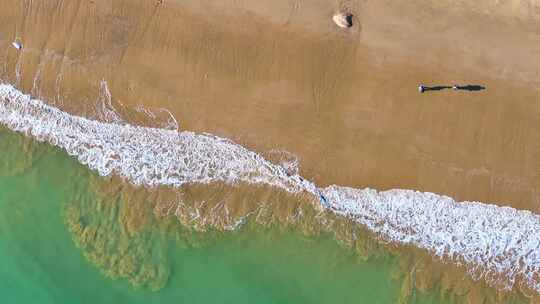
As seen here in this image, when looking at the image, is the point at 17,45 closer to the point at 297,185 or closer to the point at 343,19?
the point at 297,185

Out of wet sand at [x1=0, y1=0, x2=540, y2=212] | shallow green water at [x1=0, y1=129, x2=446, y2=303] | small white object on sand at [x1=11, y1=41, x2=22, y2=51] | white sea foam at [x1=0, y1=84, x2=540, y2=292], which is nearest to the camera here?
wet sand at [x1=0, y1=0, x2=540, y2=212]

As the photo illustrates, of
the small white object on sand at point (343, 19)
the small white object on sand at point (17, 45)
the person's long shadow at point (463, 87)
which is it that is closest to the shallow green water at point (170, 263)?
the small white object on sand at point (17, 45)

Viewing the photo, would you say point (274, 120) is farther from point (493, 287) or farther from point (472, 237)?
point (493, 287)

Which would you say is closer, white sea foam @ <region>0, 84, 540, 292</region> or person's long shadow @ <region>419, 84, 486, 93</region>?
person's long shadow @ <region>419, 84, 486, 93</region>

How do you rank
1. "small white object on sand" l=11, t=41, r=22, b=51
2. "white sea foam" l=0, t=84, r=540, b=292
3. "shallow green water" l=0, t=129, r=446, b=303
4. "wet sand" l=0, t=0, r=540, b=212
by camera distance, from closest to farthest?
"wet sand" l=0, t=0, r=540, b=212
"white sea foam" l=0, t=84, r=540, b=292
"shallow green water" l=0, t=129, r=446, b=303
"small white object on sand" l=11, t=41, r=22, b=51

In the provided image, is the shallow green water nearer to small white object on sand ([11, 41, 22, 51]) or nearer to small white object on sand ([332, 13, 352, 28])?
small white object on sand ([11, 41, 22, 51])

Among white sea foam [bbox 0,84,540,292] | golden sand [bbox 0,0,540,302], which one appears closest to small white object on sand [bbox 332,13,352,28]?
golden sand [bbox 0,0,540,302]

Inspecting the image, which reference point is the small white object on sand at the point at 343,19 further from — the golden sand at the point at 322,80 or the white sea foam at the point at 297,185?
the white sea foam at the point at 297,185
